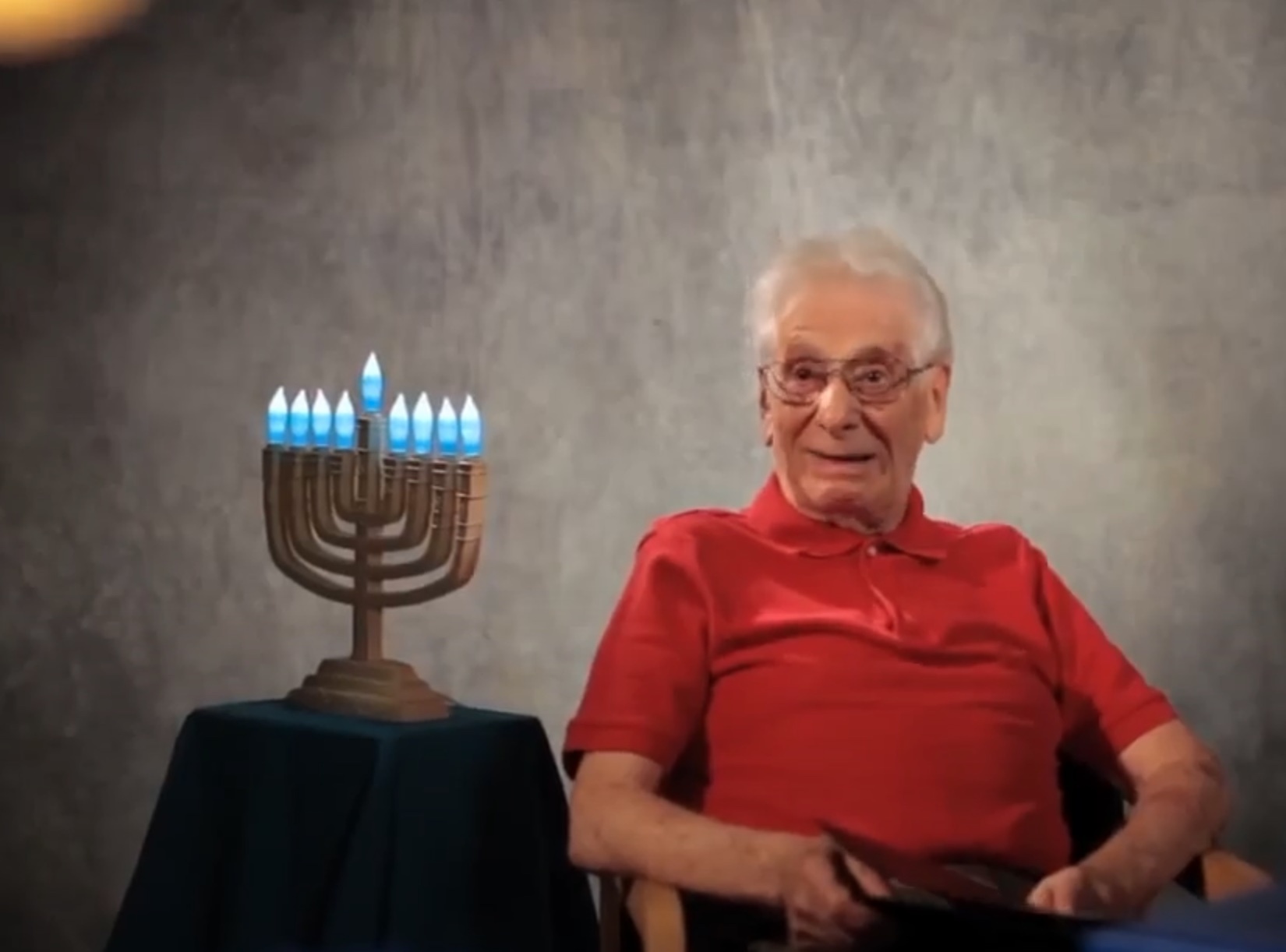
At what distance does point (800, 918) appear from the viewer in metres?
1.33

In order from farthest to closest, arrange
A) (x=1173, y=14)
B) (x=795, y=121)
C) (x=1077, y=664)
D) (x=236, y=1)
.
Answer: (x=236, y=1)
(x=795, y=121)
(x=1173, y=14)
(x=1077, y=664)

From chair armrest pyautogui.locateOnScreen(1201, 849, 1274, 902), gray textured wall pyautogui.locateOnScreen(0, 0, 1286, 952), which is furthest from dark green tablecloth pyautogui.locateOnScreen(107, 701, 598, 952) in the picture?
chair armrest pyautogui.locateOnScreen(1201, 849, 1274, 902)

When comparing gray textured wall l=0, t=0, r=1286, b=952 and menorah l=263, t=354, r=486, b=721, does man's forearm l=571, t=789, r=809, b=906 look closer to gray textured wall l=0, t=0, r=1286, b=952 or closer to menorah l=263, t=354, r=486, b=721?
menorah l=263, t=354, r=486, b=721

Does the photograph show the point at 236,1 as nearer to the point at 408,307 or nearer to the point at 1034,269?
the point at 408,307

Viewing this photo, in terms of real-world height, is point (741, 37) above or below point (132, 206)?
above

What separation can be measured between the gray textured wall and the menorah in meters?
0.31

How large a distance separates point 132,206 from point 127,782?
67 centimetres

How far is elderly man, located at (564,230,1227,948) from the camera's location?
1455 mm

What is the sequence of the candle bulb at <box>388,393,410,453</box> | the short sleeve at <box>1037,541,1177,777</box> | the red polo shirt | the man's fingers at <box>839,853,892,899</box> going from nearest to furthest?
1. the man's fingers at <box>839,853,892,899</box>
2. the red polo shirt
3. the short sleeve at <box>1037,541,1177,777</box>
4. the candle bulb at <box>388,393,410,453</box>

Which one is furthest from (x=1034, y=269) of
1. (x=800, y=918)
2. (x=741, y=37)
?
(x=800, y=918)

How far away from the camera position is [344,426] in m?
1.70

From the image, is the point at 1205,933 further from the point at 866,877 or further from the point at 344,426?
the point at 344,426

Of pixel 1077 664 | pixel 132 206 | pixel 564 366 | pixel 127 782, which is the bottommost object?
pixel 127 782

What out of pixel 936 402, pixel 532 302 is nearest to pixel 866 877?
pixel 936 402
